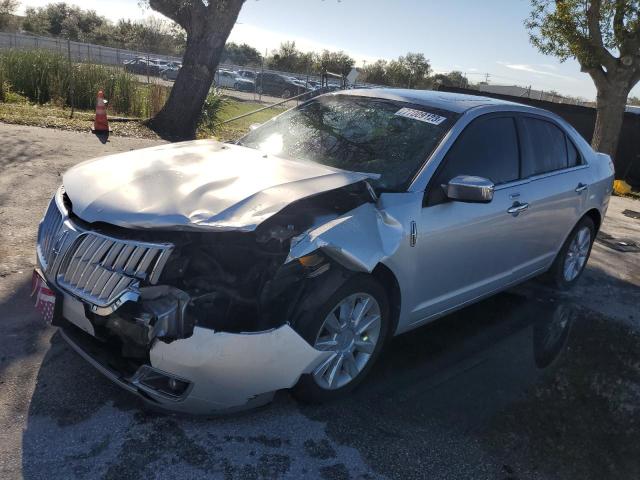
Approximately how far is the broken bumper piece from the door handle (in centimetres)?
215

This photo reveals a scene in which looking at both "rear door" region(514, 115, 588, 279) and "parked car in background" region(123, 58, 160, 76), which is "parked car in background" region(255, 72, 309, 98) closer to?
"parked car in background" region(123, 58, 160, 76)

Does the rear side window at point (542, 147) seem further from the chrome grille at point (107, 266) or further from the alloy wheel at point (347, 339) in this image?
the chrome grille at point (107, 266)

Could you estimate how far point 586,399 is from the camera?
12.5ft

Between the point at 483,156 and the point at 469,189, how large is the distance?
733 millimetres

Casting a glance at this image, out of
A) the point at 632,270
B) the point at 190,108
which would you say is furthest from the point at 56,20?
the point at 632,270

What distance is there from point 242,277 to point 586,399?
8.16 feet

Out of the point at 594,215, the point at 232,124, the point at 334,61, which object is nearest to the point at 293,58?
the point at 334,61

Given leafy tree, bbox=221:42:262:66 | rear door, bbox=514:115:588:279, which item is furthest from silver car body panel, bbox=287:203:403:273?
leafy tree, bbox=221:42:262:66

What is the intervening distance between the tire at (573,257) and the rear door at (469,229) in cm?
112

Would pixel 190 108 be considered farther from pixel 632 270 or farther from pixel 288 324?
pixel 288 324

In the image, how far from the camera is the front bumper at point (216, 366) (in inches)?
106

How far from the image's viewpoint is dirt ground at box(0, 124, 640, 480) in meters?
2.71

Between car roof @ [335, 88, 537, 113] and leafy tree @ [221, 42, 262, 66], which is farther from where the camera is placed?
leafy tree @ [221, 42, 262, 66]

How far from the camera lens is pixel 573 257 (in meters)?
5.73
